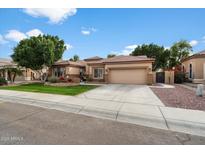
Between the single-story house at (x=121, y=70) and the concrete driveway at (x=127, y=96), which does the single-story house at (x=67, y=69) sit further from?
the concrete driveway at (x=127, y=96)

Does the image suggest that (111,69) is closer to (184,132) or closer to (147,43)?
(184,132)

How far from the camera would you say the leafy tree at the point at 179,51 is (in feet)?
106

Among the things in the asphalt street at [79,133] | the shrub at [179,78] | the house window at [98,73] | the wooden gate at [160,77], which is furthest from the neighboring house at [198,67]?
the asphalt street at [79,133]

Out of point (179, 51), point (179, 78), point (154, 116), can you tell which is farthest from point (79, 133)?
point (179, 51)

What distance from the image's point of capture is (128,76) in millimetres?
19453

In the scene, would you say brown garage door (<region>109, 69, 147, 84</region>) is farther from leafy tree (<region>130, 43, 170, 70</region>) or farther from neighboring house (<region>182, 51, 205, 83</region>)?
leafy tree (<region>130, 43, 170, 70</region>)

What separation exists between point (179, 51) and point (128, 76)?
69.0 ft

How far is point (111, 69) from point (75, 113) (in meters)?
14.8

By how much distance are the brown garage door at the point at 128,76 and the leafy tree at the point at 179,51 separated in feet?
59.6

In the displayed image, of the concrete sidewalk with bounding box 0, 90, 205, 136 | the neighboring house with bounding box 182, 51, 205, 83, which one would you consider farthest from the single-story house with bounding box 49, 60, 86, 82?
the neighboring house with bounding box 182, 51, 205, 83

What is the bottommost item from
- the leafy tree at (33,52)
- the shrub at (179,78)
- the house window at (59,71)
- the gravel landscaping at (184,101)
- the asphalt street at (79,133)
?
the asphalt street at (79,133)

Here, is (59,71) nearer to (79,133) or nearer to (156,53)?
(79,133)

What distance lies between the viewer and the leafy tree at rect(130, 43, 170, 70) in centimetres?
3538
